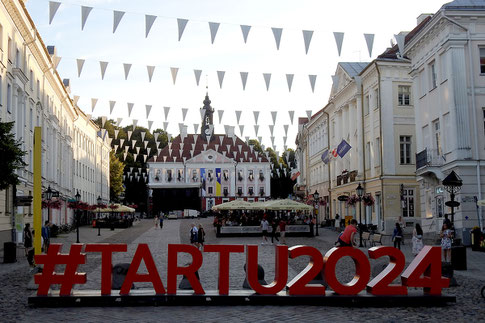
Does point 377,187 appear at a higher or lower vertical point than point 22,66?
lower

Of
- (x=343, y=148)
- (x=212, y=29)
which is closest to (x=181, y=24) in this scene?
(x=212, y=29)

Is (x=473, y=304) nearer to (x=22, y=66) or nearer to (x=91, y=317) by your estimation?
(x=91, y=317)

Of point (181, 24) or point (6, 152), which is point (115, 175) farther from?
point (181, 24)

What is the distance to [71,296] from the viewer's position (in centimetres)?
1188

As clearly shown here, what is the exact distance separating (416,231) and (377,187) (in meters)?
21.6

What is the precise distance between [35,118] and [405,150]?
82.8 ft

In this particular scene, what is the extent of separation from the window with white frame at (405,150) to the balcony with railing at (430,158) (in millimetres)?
9879

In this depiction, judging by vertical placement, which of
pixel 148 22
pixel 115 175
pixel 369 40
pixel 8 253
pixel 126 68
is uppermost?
pixel 115 175

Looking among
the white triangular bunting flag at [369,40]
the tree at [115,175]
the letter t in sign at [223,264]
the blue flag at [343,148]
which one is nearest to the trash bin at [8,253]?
the letter t in sign at [223,264]

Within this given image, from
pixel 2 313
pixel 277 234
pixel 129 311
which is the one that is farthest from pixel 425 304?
pixel 277 234

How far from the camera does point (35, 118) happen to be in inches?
1539

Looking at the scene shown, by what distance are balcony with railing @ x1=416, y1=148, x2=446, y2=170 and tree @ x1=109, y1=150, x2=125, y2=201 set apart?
6633 cm

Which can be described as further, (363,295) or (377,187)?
(377,187)

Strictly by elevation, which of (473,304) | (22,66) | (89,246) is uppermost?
(22,66)
